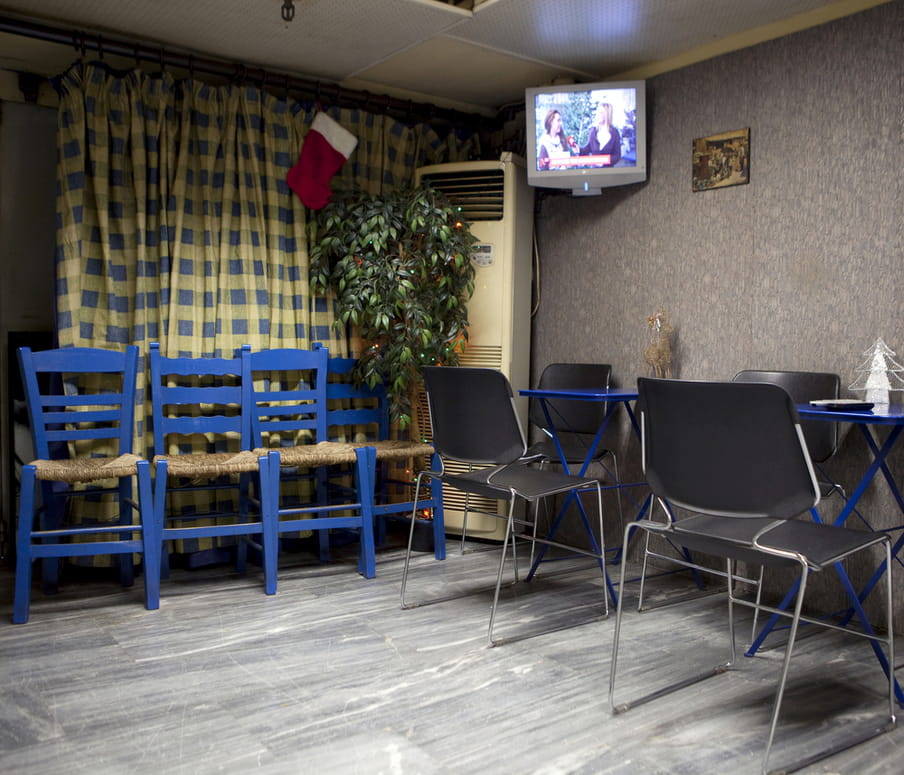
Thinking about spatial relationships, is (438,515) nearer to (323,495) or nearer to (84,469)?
(323,495)

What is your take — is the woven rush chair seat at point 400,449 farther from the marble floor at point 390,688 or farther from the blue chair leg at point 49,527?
the blue chair leg at point 49,527

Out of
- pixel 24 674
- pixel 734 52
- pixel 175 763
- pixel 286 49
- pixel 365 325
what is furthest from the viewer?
pixel 365 325

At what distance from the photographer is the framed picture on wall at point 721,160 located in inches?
140

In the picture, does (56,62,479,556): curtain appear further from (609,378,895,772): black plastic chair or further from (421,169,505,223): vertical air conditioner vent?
(609,378,895,772): black plastic chair

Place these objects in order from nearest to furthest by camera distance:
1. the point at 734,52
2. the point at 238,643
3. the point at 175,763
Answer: the point at 175,763, the point at 238,643, the point at 734,52

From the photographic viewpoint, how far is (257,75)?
3.99 meters

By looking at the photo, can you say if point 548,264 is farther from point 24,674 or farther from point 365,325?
point 24,674

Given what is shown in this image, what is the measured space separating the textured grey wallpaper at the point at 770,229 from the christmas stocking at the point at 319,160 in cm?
122

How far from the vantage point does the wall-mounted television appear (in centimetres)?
388

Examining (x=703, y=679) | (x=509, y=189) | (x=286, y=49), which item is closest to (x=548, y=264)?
(x=509, y=189)

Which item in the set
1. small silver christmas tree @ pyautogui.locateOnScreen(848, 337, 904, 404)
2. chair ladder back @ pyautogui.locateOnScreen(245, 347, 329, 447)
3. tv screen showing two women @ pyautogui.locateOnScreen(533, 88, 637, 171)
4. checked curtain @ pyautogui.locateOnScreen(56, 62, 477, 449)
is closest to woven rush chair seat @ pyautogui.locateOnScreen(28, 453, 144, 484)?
checked curtain @ pyautogui.locateOnScreen(56, 62, 477, 449)

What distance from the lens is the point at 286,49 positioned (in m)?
3.82

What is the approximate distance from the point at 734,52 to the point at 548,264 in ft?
4.54

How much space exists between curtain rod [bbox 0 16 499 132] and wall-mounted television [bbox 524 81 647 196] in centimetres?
78
